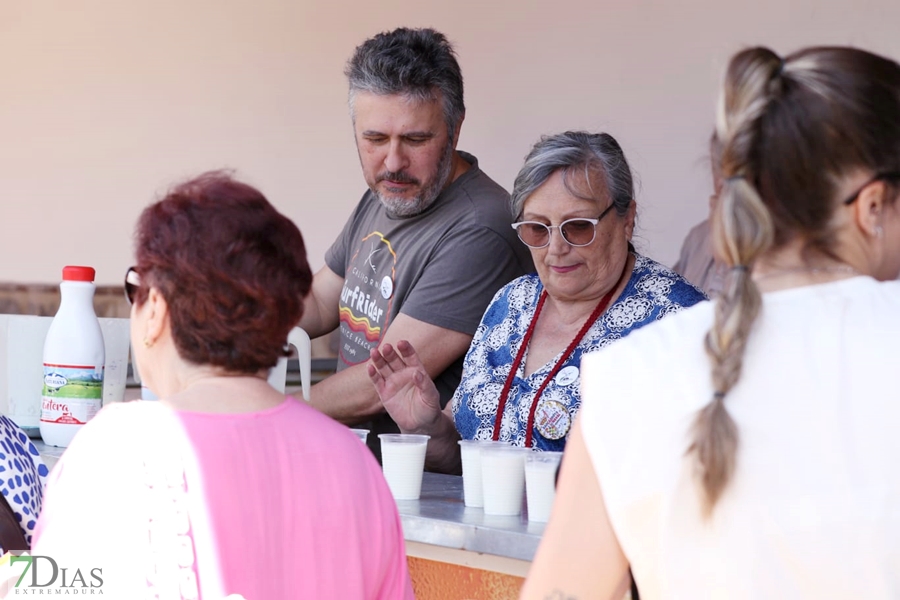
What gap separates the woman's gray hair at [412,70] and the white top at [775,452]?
1.97 metres

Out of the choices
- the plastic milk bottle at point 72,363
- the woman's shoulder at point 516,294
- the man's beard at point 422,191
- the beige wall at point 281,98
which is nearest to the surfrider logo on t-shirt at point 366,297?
the man's beard at point 422,191

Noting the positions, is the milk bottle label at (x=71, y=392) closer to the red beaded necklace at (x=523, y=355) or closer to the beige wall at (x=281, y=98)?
the red beaded necklace at (x=523, y=355)

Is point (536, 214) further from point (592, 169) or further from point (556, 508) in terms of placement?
point (556, 508)

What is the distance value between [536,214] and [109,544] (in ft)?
5.37

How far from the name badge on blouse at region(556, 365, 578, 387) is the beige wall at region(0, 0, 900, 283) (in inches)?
74.1

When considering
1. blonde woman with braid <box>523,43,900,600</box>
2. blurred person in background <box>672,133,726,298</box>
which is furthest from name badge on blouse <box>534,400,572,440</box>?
blurred person in background <box>672,133,726,298</box>

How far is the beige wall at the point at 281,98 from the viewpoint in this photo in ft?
14.1

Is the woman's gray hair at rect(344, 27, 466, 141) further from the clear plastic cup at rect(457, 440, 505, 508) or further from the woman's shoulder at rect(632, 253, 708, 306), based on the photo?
the clear plastic cup at rect(457, 440, 505, 508)

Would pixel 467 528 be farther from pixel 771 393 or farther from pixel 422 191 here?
pixel 422 191

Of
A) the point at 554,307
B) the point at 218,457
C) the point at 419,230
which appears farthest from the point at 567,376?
the point at 218,457

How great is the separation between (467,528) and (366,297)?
4.44ft

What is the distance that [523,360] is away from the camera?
262cm

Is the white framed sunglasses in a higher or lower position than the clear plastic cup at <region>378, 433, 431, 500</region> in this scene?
higher

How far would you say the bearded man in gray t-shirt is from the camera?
2859 mm
